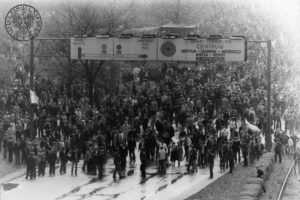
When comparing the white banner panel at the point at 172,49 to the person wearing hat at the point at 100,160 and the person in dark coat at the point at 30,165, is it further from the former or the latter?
the person in dark coat at the point at 30,165

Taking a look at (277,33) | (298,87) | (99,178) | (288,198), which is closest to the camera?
(288,198)

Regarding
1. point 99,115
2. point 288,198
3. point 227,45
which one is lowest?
point 288,198

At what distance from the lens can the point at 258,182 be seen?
77.5 ft

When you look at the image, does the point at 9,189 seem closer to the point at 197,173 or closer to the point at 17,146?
the point at 17,146

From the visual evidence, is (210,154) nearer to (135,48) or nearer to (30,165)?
(30,165)

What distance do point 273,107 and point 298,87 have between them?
3.70m

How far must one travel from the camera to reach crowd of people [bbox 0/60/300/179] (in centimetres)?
2733

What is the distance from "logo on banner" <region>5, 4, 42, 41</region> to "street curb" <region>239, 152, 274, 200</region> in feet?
37.2

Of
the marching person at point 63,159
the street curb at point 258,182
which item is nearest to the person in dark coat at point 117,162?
the marching person at point 63,159

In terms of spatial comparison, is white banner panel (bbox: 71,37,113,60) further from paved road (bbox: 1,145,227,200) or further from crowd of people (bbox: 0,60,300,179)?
paved road (bbox: 1,145,227,200)

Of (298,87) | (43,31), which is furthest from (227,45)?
(43,31)

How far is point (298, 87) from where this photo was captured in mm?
41469

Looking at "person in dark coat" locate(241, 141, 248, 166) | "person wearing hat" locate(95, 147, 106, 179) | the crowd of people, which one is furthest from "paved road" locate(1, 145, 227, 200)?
"person in dark coat" locate(241, 141, 248, 166)

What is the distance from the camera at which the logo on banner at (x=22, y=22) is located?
29.3 metres
